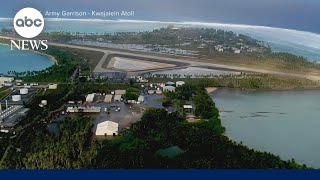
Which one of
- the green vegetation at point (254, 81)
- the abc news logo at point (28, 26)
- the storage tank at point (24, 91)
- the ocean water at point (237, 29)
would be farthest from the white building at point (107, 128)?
the abc news logo at point (28, 26)

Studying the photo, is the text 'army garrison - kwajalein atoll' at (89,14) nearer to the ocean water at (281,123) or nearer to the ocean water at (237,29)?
the ocean water at (237,29)

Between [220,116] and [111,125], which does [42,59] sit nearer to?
[111,125]

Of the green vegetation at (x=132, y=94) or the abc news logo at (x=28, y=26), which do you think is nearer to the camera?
the abc news logo at (x=28, y=26)

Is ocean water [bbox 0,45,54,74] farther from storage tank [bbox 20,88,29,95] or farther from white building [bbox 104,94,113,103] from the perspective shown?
white building [bbox 104,94,113,103]

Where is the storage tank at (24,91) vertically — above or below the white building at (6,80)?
below

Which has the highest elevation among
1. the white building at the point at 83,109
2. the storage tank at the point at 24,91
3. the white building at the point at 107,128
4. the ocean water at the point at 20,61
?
the ocean water at the point at 20,61

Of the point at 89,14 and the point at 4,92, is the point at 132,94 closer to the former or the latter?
the point at 89,14

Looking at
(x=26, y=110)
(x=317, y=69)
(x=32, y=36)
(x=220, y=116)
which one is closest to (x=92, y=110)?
(x=26, y=110)
